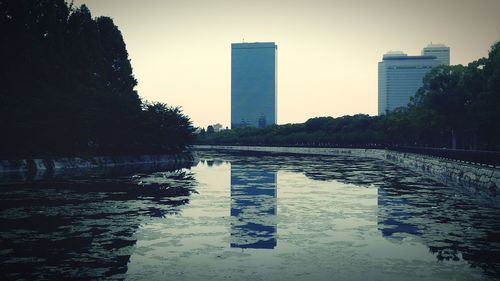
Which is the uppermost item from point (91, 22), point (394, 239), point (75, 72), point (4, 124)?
point (91, 22)

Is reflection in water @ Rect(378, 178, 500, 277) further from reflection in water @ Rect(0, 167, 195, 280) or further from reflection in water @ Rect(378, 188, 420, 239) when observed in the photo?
reflection in water @ Rect(0, 167, 195, 280)

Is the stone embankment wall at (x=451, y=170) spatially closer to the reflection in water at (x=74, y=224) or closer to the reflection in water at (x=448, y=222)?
the reflection in water at (x=448, y=222)

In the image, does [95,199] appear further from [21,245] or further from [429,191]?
[429,191]

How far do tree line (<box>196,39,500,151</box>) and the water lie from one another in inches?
1570

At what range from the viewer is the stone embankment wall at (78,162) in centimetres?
3515

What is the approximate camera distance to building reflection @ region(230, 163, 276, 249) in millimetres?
11867

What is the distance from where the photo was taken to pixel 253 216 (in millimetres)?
15922

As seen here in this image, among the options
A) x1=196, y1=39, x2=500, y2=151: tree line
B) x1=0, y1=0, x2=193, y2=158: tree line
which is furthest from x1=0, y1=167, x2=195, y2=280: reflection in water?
x1=196, y1=39, x2=500, y2=151: tree line

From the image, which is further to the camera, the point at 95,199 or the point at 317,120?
the point at 317,120

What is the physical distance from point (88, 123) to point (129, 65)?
24.5 metres

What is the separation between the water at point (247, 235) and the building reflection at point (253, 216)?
48 millimetres

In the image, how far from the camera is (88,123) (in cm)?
4134

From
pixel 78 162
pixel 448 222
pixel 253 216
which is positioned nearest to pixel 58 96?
pixel 78 162

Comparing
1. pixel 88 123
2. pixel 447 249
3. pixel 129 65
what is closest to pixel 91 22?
pixel 129 65
